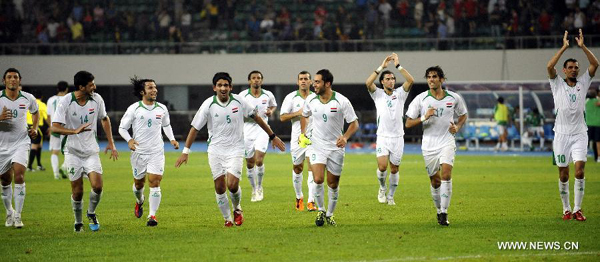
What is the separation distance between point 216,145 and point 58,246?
2764 mm

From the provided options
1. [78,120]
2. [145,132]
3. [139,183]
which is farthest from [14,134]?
[139,183]

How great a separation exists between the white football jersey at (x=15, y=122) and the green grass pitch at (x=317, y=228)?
1382mm

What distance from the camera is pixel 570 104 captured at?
1455 centimetres

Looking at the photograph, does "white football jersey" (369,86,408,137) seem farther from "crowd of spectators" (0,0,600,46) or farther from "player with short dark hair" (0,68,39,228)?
"crowd of spectators" (0,0,600,46)

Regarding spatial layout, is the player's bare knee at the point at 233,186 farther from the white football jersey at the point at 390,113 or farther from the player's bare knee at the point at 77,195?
the white football jersey at the point at 390,113

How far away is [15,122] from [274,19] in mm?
30030

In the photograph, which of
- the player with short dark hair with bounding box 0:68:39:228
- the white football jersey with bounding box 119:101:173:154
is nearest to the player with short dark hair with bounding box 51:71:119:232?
the player with short dark hair with bounding box 0:68:39:228

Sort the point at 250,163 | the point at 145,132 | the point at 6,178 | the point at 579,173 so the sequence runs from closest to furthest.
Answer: the point at 579,173, the point at 6,178, the point at 145,132, the point at 250,163

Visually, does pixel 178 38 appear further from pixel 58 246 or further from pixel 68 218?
pixel 58 246

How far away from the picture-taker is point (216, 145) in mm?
13797

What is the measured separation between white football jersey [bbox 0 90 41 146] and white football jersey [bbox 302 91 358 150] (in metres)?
4.52

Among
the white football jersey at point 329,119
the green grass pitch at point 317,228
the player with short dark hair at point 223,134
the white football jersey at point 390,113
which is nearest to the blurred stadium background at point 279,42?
the green grass pitch at point 317,228

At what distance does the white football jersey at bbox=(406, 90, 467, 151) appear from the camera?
1412cm

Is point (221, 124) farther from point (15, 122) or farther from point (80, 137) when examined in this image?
point (15, 122)
